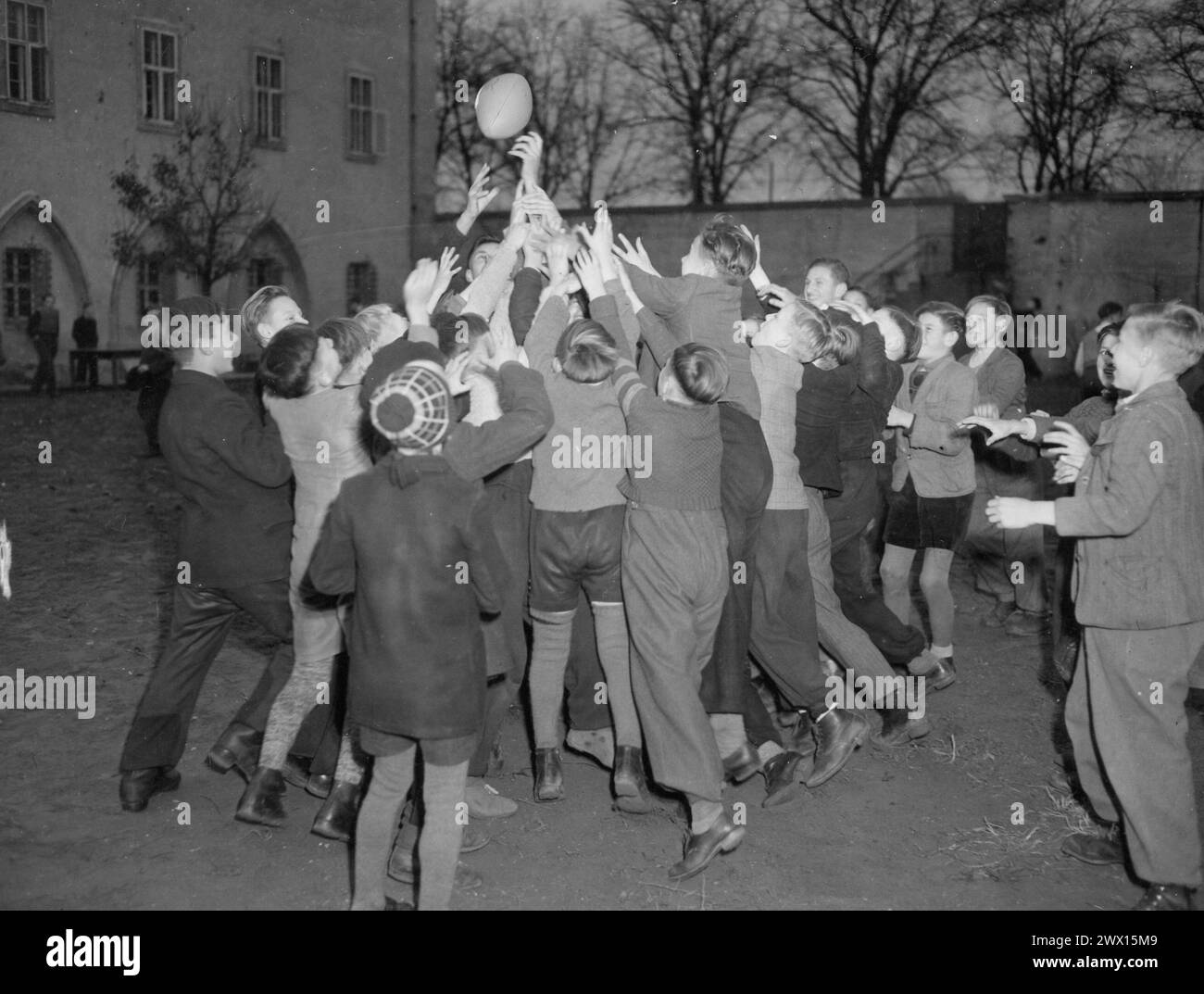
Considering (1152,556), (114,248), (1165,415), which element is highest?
(114,248)

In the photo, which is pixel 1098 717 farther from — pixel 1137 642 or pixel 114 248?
pixel 114 248

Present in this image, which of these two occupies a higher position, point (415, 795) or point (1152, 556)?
point (1152, 556)

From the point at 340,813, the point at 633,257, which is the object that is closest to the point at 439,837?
the point at 340,813

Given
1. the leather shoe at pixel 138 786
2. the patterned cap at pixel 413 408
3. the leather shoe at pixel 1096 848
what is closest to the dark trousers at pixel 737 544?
the leather shoe at pixel 1096 848

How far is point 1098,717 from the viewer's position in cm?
423

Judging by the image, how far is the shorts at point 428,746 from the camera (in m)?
3.82

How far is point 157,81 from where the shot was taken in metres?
27.0

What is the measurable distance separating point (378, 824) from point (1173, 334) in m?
3.05

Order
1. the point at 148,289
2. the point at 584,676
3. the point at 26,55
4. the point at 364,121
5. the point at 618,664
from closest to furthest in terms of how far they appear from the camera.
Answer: the point at 618,664
the point at 584,676
the point at 26,55
the point at 148,289
the point at 364,121

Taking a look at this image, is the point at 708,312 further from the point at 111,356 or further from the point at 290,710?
the point at 111,356

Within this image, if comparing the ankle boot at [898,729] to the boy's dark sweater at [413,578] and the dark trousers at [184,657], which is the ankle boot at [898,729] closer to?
the boy's dark sweater at [413,578]

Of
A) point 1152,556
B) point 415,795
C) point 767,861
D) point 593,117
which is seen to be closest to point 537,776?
point 415,795

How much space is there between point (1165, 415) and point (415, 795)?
301 centimetres

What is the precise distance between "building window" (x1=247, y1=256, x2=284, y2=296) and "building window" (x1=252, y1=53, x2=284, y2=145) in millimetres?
2911
